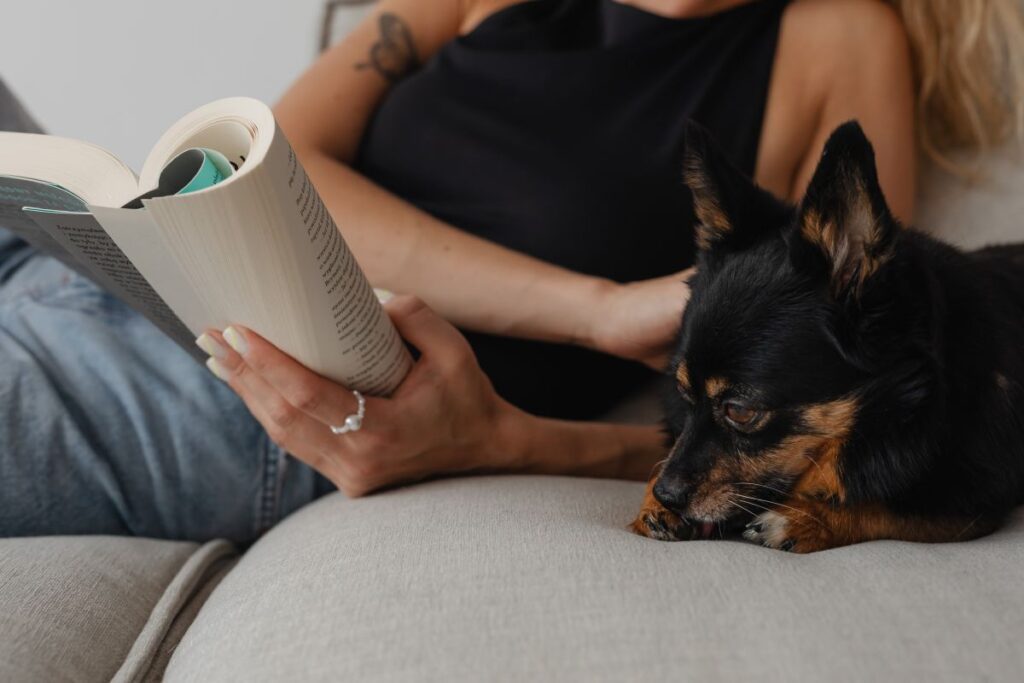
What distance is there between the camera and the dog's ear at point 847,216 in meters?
0.84

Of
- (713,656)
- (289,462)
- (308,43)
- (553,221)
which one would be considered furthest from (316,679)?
(308,43)

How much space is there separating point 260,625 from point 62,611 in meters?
0.32

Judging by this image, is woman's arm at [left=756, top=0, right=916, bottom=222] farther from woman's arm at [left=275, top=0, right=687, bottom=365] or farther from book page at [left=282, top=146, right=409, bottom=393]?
book page at [left=282, top=146, right=409, bottom=393]

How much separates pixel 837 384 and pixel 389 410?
57 cm

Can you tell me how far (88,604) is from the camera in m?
1.01

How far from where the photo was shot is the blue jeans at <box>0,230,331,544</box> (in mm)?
1259

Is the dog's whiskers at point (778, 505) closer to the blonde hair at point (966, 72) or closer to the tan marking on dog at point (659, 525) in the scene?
the tan marking on dog at point (659, 525)

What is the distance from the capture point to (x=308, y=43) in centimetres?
211

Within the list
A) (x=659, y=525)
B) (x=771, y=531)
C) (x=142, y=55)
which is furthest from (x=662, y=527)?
(x=142, y=55)

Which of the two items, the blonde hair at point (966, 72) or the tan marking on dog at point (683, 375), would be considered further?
the blonde hair at point (966, 72)

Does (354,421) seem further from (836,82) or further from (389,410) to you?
(836,82)

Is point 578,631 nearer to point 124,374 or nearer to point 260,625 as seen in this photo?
point 260,625

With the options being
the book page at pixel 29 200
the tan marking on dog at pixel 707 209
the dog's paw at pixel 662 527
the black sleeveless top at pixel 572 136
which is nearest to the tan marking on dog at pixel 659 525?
the dog's paw at pixel 662 527

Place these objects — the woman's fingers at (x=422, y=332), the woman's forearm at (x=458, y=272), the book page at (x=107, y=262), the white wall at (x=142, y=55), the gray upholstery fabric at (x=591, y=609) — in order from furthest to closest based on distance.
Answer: the white wall at (x=142, y=55) < the woman's forearm at (x=458, y=272) < the woman's fingers at (x=422, y=332) < the book page at (x=107, y=262) < the gray upholstery fabric at (x=591, y=609)
